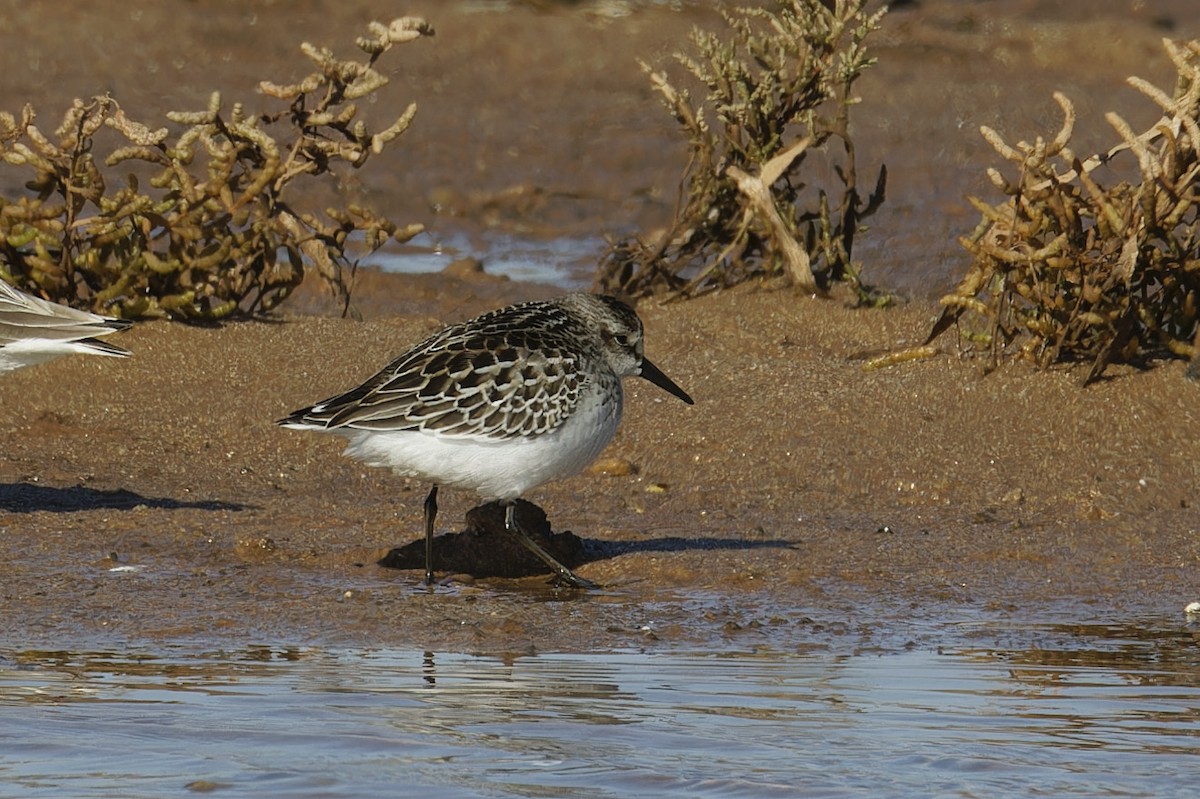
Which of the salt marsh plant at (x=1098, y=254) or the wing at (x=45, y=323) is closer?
the wing at (x=45, y=323)

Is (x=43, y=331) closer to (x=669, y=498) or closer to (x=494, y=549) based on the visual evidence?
(x=494, y=549)

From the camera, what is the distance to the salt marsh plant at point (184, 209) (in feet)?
31.1

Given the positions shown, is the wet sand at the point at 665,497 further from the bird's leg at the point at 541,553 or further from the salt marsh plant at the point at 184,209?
the salt marsh plant at the point at 184,209

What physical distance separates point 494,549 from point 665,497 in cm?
119

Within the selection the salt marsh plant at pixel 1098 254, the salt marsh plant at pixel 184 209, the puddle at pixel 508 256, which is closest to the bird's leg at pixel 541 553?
the salt marsh plant at pixel 1098 254

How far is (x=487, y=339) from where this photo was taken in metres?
Answer: 7.05

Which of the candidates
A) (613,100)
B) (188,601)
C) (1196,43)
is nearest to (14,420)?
(188,601)

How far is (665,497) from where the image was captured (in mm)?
8289

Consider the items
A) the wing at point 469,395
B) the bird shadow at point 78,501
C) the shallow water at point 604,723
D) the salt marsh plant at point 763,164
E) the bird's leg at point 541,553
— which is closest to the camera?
the shallow water at point 604,723

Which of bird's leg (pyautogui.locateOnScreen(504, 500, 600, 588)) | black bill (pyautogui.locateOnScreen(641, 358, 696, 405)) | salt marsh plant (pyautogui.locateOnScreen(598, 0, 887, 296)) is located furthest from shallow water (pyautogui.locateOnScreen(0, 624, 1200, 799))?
salt marsh plant (pyautogui.locateOnScreen(598, 0, 887, 296))

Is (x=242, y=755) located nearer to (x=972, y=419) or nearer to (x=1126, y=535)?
(x=1126, y=535)

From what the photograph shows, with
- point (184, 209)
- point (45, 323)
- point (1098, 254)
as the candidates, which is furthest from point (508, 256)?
point (45, 323)

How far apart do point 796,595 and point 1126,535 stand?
157 cm

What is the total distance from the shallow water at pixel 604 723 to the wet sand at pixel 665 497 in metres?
0.39
